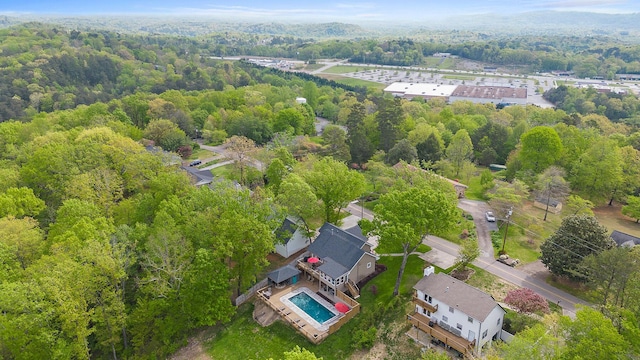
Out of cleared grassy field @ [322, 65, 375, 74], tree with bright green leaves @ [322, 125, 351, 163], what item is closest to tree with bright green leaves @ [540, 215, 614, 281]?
tree with bright green leaves @ [322, 125, 351, 163]

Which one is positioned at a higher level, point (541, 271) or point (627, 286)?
point (627, 286)

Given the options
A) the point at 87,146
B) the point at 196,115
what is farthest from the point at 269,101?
the point at 87,146

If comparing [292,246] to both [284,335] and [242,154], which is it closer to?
[284,335]

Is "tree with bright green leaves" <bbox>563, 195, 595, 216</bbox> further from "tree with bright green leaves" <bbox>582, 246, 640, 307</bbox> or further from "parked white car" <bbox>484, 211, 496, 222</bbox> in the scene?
"tree with bright green leaves" <bbox>582, 246, 640, 307</bbox>

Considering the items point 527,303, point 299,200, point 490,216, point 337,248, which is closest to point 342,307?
point 337,248

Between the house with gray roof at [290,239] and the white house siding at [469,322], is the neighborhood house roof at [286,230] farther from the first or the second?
the white house siding at [469,322]

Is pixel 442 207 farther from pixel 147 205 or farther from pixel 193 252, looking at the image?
pixel 147 205
